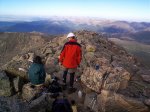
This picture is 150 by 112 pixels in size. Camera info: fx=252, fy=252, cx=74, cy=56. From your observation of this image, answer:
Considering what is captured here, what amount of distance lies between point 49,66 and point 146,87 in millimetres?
7738

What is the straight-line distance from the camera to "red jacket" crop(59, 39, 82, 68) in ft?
47.2

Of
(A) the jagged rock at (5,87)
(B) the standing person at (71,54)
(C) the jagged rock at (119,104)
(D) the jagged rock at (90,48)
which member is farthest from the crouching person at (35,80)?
(D) the jagged rock at (90,48)

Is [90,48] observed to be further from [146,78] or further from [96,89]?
[96,89]

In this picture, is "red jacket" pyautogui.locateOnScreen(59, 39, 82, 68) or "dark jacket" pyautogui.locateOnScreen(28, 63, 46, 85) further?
"red jacket" pyautogui.locateOnScreen(59, 39, 82, 68)

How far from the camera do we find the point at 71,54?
14.4 meters

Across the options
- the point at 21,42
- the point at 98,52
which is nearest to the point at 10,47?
the point at 21,42

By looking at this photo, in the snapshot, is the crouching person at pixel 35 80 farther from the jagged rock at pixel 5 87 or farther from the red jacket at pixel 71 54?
the red jacket at pixel 71 54

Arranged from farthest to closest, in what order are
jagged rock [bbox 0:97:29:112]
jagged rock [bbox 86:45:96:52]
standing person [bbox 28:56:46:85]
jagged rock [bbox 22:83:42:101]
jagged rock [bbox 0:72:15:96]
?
jagged rock [bbox 86:45:96:52] < jagged rock [bbox 0:72:15:96] < jagged rock [bbox 22:83:42:101] < standing person [bbox 28:56:46:85] < jagged rock [bbox 0:97:29:112]

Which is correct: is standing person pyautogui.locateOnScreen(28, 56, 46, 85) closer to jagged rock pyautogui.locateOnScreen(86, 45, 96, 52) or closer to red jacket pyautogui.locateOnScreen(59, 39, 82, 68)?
red jacket pyautogui.locateOnScreen(59, 39, 82, 68)

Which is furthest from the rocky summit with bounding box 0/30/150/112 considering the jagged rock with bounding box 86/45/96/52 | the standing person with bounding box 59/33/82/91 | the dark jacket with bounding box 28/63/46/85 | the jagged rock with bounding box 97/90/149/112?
the standing person with bounding box 59/33/82/91

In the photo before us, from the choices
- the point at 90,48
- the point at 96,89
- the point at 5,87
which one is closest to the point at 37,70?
the point at 5,87

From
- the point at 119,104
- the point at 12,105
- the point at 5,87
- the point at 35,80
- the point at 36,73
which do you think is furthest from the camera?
the point at 5,87

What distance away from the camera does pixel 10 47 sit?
124 metres

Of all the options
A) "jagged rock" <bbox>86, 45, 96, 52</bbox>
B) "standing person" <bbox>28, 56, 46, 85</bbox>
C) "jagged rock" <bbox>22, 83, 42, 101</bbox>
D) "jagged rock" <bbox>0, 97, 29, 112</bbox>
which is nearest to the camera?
"jagged rock" <bbox>0, 97, 29, 112</bbox>
